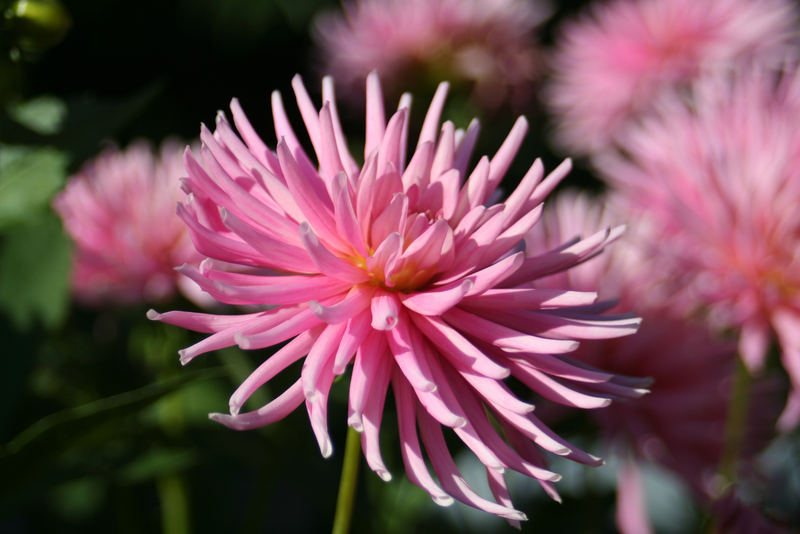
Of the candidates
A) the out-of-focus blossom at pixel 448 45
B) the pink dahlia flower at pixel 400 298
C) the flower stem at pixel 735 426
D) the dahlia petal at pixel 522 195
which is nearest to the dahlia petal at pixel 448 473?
the pink dahlia flower at pixel 400 298

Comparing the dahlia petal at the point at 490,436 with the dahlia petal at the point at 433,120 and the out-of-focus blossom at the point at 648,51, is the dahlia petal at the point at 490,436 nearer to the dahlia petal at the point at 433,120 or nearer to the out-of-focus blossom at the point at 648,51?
the dahlia petal at the point at 433,120

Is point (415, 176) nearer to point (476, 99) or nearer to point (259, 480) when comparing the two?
point (259, 480)

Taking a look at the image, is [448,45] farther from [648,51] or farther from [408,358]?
[408,358]

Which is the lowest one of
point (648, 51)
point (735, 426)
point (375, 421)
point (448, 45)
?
point (735, 426)

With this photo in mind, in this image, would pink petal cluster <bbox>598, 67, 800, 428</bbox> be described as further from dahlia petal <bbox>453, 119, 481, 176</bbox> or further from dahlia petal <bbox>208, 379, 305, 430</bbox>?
dahlia petal <bbox>208, 379, 305, 430</bbox>

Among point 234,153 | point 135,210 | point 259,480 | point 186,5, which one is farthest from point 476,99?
point 186,5

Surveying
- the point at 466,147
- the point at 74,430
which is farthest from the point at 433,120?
the point at 74,430
